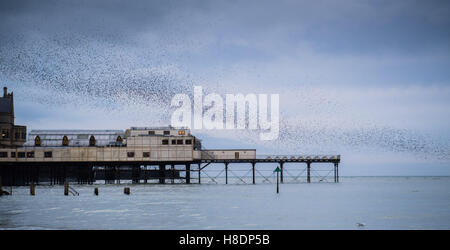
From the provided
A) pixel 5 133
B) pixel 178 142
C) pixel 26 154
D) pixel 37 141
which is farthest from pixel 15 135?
pixel 178 142

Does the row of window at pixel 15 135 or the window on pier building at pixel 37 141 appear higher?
the row of window at pixel 15 135

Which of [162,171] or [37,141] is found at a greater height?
[37,141]

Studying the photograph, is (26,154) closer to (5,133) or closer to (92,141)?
(92,141)

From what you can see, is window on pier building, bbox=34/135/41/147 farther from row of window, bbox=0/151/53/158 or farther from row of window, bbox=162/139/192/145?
row of window, bbox=162/139/192/145

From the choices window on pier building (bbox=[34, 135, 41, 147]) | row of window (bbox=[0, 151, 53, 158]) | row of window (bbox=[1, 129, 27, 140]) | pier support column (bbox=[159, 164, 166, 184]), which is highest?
row of window (bbox=[1, 129, 27, 140])

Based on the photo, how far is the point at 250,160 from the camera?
360ft

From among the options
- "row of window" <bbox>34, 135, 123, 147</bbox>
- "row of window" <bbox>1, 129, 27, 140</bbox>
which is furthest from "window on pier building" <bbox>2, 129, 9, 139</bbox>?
"row of window" <bbox>34, 135, 123, 147</bbox>

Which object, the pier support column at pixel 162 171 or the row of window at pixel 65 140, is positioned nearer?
the row of window at pixel 65 140

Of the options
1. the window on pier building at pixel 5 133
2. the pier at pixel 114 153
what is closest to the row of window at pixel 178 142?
the pier at pixel 114 153

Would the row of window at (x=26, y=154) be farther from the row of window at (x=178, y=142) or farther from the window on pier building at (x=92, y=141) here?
the row of window at (x=178, y=142)

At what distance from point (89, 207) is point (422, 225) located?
104ft

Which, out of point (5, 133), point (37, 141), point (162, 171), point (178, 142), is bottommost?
point (162, 171)

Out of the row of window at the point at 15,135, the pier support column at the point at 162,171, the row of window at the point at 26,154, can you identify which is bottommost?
the pier support column at the point at 162,171
